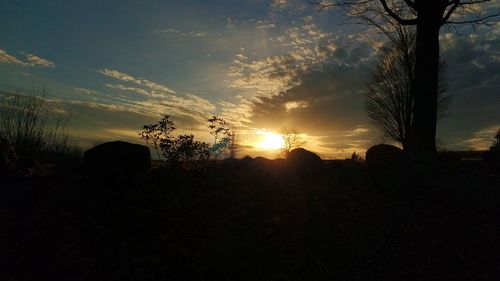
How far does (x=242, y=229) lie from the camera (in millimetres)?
5488

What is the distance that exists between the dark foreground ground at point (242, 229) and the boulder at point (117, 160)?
0.27 m

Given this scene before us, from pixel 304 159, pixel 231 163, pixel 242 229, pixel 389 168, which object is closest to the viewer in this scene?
pixel 242 229

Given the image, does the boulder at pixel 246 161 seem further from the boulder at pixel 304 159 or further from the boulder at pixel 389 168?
the boulder at pixel 389 168

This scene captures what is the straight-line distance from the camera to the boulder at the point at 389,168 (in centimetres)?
784

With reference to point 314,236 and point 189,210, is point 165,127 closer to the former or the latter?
point 189,210

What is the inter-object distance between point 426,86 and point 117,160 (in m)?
8.85

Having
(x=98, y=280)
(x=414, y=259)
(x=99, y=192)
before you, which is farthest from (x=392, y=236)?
(x=99, y=192)

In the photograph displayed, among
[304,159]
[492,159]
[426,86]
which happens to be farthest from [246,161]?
[492,159]

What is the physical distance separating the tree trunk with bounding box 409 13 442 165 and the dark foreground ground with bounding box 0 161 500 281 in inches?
107

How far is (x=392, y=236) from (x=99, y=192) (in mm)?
5271

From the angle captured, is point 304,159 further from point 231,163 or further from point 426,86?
point 426,86

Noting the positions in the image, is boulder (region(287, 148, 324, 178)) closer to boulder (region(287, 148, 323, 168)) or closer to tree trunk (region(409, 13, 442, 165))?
boulder (region(287, 148, 323, 168))

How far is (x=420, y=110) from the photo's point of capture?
35.8ft

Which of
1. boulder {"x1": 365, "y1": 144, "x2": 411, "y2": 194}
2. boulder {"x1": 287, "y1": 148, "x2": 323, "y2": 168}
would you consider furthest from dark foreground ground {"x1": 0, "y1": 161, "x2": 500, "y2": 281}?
boulder {"x1": 287, "y1": 148, "x2": 323, "y2": 168}
